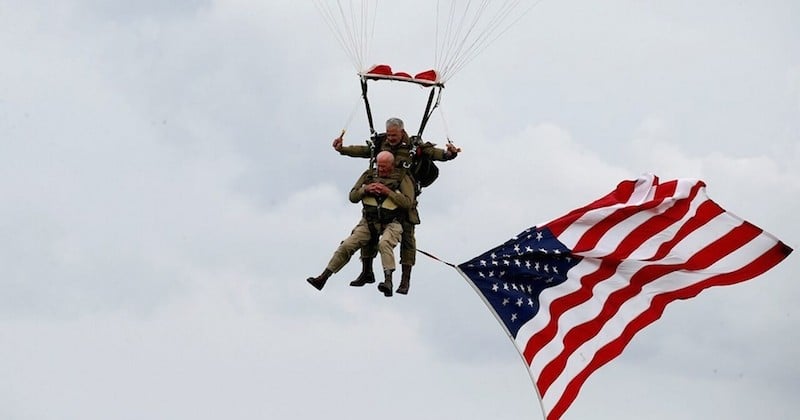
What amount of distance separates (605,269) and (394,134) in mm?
3998

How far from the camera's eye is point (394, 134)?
76.2 feet

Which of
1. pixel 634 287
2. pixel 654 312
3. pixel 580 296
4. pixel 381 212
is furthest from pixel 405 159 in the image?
pixel 654 312

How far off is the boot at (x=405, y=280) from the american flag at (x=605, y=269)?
1270 mm

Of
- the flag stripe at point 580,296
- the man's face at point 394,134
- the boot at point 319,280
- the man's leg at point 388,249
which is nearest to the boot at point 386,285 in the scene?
the man's leg at point 388,249

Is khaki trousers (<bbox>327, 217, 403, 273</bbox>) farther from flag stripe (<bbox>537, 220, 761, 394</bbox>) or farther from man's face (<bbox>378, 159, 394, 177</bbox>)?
flag stripe (<bbox>537, 220, 761, 394</bbox>)

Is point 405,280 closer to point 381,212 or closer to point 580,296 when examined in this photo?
point 381,212

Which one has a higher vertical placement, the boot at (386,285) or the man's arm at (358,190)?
the man's arm at (358,190)

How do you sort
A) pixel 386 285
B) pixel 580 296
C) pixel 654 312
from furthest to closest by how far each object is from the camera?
1. pixel 654 312
2. pixel 580 296
3. pixel 386 285

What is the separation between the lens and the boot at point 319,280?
22.7m

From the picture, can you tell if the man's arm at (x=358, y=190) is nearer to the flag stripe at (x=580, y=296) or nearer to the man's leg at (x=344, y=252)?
the man's leg at (x=344, y=252)

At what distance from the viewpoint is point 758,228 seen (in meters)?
24.7

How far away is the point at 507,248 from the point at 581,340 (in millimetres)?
1644

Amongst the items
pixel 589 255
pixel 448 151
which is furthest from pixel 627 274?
pixel 448 151

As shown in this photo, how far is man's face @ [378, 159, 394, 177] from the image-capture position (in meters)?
23.0
